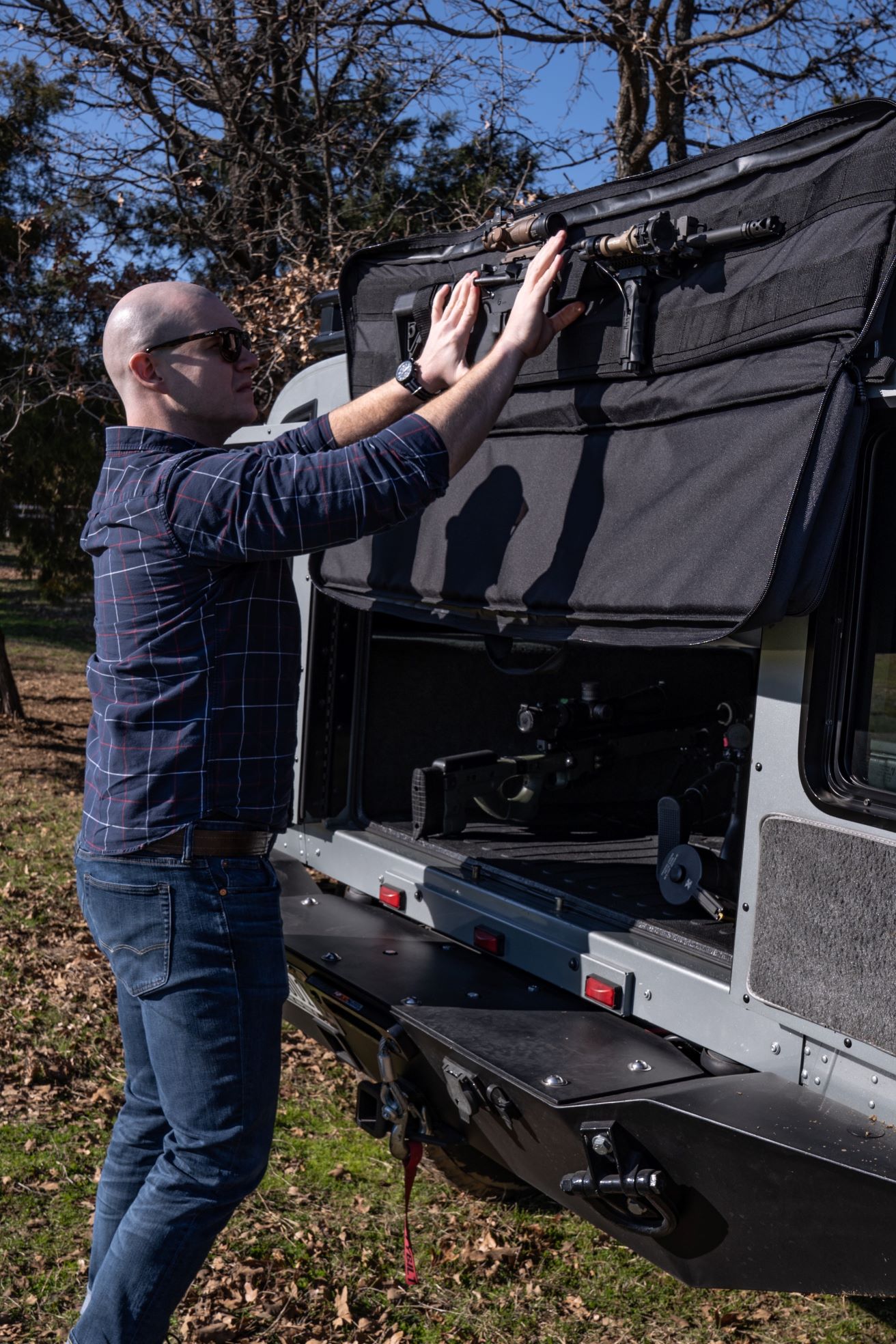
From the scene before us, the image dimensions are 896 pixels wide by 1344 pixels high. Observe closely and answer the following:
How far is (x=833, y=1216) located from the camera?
2.26m

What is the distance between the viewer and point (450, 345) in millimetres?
2803

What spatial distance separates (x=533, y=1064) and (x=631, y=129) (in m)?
6.64

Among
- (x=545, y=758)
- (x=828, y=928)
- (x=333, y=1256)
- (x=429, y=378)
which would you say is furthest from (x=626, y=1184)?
(x=545, y=758)

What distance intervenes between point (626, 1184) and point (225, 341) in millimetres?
1949

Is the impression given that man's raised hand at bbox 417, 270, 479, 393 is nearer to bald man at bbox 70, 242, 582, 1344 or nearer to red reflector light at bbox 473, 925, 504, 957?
bald man at bbox 70, 242, 582, 1344

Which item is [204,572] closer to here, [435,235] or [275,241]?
[435,235]

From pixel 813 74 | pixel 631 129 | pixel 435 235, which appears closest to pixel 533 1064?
pixel 435 235

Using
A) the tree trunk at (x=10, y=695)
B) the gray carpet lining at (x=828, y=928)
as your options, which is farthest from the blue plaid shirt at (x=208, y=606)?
the tree trunk at (x=10, y=695)

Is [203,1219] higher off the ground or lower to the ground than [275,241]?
lower

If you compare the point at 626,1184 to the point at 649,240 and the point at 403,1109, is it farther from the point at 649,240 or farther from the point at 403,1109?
the point at 649,240

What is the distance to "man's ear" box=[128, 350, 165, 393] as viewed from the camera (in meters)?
2.63

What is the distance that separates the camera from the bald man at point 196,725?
2459 millimetres

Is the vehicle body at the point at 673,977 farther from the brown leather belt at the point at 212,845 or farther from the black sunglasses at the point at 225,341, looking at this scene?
the black sunglasses at the point at 225,341

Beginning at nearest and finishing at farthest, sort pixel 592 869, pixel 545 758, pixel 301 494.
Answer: pixel 301 494
pixel 592 869
pixel 545 758
